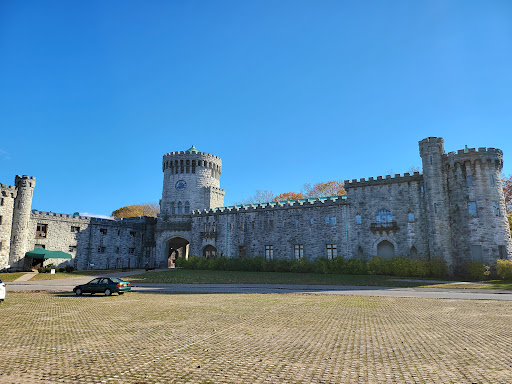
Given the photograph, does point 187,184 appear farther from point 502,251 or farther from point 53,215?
point 502,251

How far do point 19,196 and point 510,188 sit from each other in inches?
2618

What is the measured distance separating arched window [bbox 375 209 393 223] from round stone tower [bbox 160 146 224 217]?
26.9m

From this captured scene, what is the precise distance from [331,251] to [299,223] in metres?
5.28

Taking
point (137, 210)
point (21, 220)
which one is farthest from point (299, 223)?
point (137, 210)

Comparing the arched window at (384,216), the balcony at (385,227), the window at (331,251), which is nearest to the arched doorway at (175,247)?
the window at (331,251)

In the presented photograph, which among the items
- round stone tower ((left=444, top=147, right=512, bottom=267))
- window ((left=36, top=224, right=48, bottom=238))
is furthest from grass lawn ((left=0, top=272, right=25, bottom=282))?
round stone tower ((left=444, top=147, right=512, bottom=267))

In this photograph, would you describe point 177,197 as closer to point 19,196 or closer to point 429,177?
point 19,196

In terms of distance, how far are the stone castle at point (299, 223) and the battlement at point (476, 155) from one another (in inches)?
3.7

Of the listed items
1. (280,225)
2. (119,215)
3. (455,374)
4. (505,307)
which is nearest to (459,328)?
(455,374)

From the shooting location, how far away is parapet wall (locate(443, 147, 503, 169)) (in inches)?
1422

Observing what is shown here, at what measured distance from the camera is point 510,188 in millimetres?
49656

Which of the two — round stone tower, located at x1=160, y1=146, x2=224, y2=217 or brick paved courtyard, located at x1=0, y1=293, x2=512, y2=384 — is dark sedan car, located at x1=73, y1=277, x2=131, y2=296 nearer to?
brick paved courtyard, located at x1=0, y1=293, x2=512, y2=384

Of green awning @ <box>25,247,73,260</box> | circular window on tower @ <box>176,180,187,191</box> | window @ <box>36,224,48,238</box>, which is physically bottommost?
green awning @ <box>25,247,73,260</box>

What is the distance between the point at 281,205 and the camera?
45.3 m
